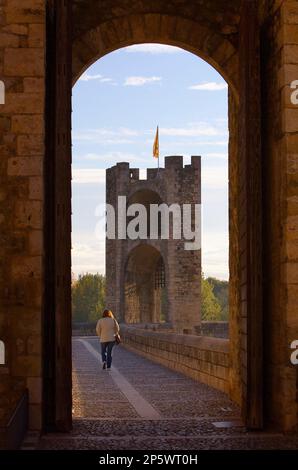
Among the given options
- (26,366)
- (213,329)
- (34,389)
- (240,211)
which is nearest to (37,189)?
(26,366)

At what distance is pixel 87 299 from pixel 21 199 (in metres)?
56.7

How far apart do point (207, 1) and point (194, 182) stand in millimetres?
26805

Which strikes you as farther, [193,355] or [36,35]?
[193,355]

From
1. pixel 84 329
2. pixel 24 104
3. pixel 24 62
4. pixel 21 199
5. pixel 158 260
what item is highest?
pixel 24 62

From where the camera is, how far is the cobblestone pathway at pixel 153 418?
6004 millimetres

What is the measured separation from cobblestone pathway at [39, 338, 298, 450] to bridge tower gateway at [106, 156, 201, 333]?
70.4 feet

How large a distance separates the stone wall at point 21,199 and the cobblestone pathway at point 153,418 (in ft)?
1.85

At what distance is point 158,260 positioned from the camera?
36812 mm

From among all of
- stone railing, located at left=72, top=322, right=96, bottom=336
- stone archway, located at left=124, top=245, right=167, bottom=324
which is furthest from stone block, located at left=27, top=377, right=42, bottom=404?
stone railing, located at left=72, top=322, right=96, bottom=336

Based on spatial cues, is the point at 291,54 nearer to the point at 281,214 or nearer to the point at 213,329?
the point at 281,214

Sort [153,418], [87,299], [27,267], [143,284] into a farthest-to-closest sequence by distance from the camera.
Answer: [87,299] < [143,284] < [153,418] < [27,267]

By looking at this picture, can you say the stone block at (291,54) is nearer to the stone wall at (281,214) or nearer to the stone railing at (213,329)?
the stone wall at (281,214)

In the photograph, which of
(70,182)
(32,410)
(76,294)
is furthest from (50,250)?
(76,294)

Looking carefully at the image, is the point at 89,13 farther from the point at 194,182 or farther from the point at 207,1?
the point at 194,182
